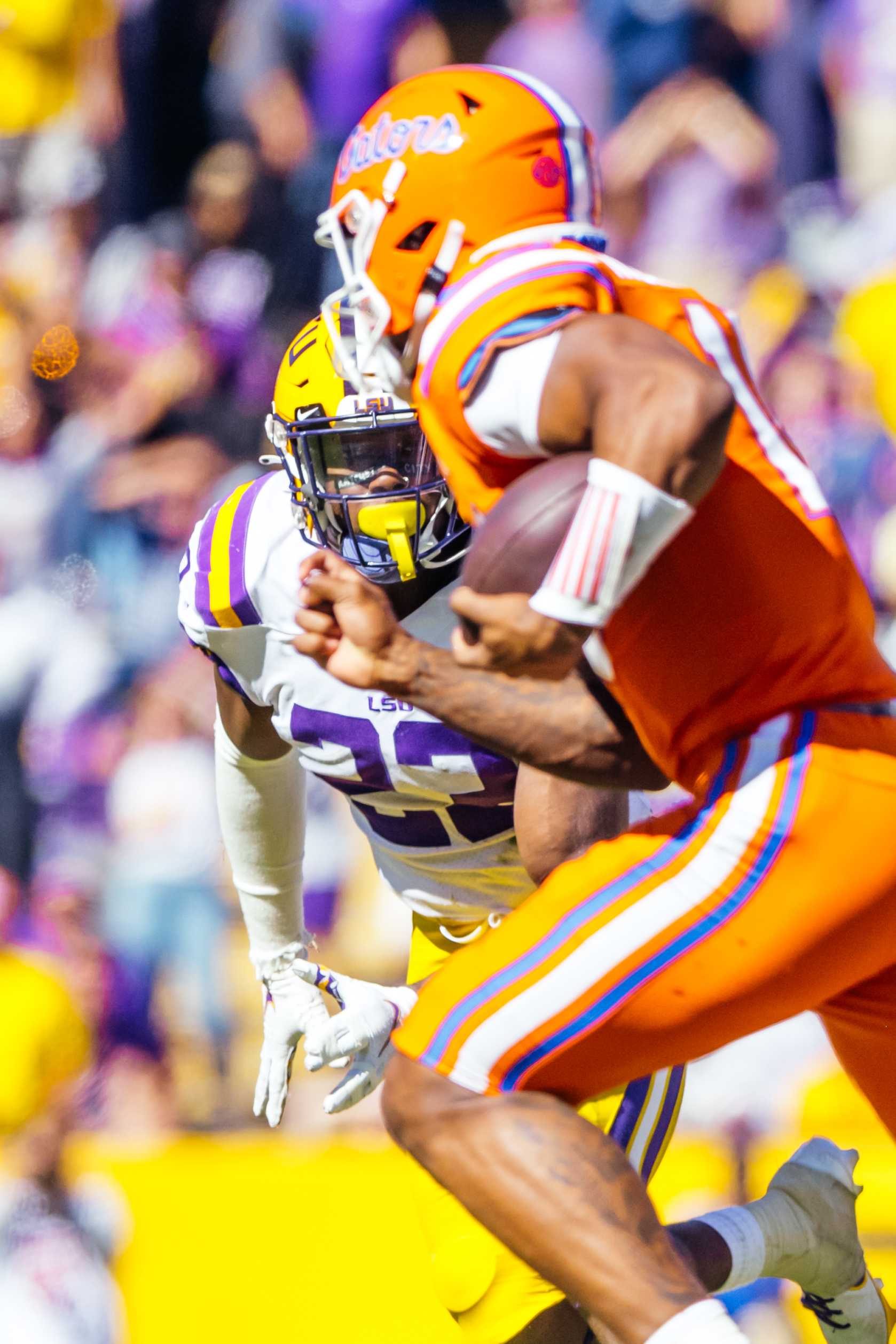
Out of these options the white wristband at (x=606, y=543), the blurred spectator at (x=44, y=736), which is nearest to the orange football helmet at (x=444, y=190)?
the white wristband at (x=606, y=543)

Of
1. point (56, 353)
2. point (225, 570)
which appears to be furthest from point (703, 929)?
point (56, 353)

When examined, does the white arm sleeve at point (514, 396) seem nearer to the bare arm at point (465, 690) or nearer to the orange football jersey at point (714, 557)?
the orange football jersey at point (714, 557)

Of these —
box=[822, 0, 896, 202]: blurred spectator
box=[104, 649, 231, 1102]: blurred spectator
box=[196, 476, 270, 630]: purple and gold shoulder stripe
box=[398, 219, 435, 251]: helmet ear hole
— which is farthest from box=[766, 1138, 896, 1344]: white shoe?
box=[822, 0, 896, 202]: blurred spectator

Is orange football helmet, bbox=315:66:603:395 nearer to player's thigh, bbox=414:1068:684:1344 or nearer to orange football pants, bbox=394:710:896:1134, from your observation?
orange football pants, bbox=394:710:896:1134

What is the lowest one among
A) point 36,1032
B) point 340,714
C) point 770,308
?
point 36,1032

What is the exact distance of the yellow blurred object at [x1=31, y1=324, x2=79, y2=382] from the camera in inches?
183

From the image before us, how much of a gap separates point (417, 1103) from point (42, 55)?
422 centimetres

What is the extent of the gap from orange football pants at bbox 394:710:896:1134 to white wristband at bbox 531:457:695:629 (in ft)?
0.82

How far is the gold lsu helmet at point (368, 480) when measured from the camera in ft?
7.38

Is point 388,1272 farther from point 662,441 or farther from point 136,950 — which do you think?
point 662,441

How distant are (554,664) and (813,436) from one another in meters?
2.71

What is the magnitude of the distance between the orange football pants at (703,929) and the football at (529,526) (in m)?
0.29

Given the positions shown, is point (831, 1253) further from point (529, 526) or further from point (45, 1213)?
point (45, 1213)

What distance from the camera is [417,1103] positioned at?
1.67 meters
